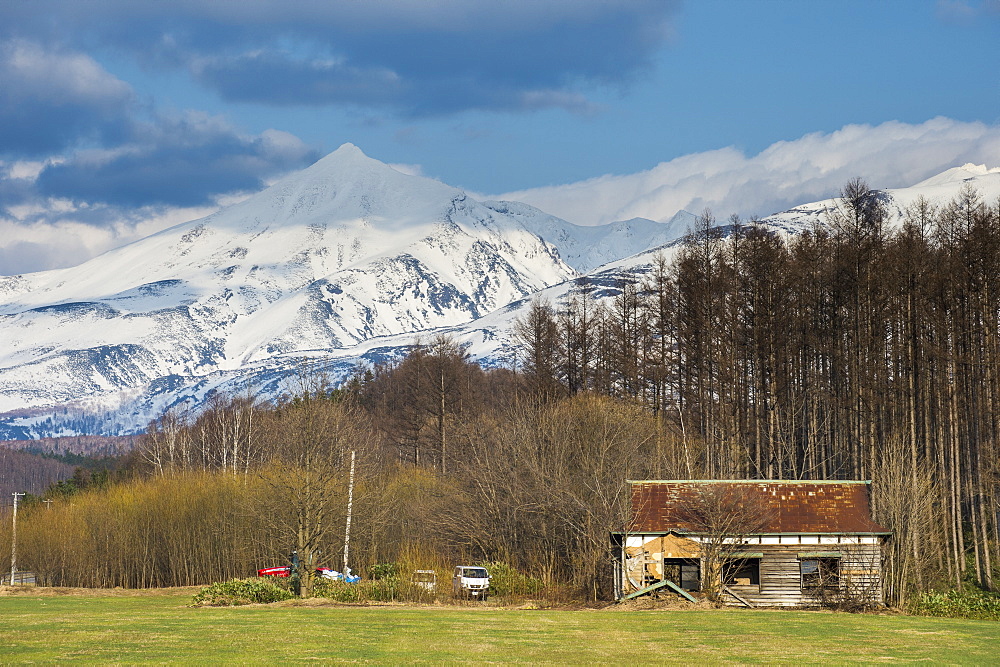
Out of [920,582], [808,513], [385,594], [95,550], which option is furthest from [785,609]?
[95,550]

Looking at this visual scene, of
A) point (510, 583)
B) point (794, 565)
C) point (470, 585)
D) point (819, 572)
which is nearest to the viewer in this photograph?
point (819, 572)

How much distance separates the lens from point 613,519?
149 feet

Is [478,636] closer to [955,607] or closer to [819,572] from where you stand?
[819,572]

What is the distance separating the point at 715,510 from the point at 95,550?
39896 mm

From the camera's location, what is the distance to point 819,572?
39.2 metres

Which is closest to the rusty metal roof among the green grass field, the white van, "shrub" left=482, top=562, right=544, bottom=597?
the green grass field

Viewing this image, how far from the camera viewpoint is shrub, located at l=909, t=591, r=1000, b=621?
3662 cm

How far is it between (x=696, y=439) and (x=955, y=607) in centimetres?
2533

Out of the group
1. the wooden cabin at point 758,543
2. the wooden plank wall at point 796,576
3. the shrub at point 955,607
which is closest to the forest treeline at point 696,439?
the wooden plank wall at point 796,576

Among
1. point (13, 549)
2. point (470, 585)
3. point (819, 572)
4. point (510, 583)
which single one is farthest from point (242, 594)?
point (13, 549)

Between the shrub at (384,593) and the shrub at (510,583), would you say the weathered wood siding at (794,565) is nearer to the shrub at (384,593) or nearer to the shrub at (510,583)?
the shrub at (510,583)

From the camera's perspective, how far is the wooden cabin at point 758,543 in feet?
127

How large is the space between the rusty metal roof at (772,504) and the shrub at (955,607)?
3003mm

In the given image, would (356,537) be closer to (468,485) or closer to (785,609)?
(468,485)
